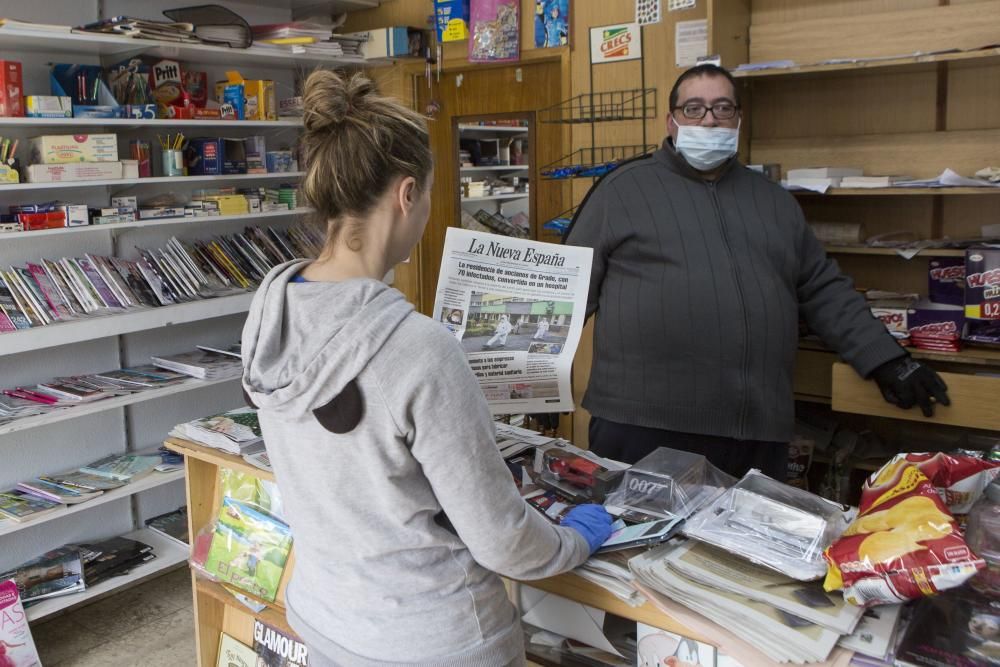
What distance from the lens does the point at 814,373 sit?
2998 millimetres

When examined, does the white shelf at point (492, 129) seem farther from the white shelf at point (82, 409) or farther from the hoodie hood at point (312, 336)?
the hoodie hood at point (312, 336)

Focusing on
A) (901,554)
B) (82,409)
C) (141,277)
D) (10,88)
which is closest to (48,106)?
(10,88)

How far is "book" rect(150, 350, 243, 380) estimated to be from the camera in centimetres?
345

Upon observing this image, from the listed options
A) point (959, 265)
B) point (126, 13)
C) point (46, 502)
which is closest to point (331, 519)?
point (46, 502)

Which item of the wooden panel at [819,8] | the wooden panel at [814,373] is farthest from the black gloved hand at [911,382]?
the wooden panel at [819,8]

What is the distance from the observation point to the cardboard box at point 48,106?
115 inches

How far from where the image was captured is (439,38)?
160 inches

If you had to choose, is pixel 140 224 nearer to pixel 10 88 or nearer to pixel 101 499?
pixel 10 88

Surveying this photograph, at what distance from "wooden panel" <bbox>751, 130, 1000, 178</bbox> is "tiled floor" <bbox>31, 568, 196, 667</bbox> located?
8.77 ft

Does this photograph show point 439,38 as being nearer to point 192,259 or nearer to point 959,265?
point 192,259

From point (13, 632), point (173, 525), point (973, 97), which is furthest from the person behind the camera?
point (173, 525)

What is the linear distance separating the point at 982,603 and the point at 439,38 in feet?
11.3

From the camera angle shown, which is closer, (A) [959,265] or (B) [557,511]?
(B) [557,511]

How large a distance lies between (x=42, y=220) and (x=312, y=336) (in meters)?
2.20
